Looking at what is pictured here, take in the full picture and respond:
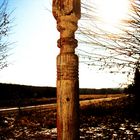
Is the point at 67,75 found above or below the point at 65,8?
below

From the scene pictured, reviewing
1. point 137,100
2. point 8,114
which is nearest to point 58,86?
point 137,100

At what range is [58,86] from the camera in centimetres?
288

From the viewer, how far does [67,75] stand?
2.86 meters

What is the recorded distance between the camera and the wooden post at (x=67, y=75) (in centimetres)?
282

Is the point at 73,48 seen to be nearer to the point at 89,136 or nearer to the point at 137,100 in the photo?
the point at 89,136

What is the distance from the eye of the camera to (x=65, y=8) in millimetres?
2920

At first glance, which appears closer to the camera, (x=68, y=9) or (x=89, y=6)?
(x=68, y=9)

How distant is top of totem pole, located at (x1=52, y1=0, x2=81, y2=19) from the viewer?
291cm

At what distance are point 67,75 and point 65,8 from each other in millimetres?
605

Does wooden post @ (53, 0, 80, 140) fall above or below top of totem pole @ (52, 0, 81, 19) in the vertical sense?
below

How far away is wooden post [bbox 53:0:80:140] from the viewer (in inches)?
111

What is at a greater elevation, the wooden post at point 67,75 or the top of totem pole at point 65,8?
the top of totem pole at point 65,8

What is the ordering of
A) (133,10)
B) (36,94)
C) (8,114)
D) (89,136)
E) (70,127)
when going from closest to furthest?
(70,127) < (133,10) < (89,136) < (8,114) < (36,94)

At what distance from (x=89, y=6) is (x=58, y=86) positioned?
2.90 m
